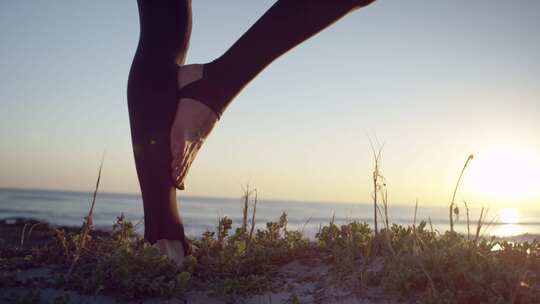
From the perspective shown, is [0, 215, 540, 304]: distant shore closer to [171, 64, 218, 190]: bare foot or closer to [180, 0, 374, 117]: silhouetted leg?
[171, 64, 218, 190]: bare foot

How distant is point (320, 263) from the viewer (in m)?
3.06

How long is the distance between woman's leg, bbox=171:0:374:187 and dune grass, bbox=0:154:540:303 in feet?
2.02

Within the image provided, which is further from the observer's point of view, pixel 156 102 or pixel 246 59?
pixel 156 102

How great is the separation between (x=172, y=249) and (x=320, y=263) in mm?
927

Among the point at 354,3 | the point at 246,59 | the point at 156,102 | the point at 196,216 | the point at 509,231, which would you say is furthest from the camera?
the point at 196,216

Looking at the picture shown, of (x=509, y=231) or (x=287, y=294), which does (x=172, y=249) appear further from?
(x=509, y=231)

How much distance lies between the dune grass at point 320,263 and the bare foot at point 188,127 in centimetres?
49

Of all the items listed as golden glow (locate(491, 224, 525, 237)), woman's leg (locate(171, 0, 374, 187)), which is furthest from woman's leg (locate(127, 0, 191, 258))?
golden glow (locate(491, 224, 525, 237))

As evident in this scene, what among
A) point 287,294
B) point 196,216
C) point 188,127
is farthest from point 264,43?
point 196,216

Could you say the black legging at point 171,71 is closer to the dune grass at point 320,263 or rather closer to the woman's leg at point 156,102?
the woman's leg at point 156,102

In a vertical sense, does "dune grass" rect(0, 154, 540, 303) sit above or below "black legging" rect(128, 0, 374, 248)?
below

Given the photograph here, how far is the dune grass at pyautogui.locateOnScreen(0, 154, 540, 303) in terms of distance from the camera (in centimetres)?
227

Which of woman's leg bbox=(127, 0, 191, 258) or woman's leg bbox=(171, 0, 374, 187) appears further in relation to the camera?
woman's leg bbox=(127, 0, 191, 258)

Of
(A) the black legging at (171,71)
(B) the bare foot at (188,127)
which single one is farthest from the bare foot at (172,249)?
(B) the bare foot at (188,127)
